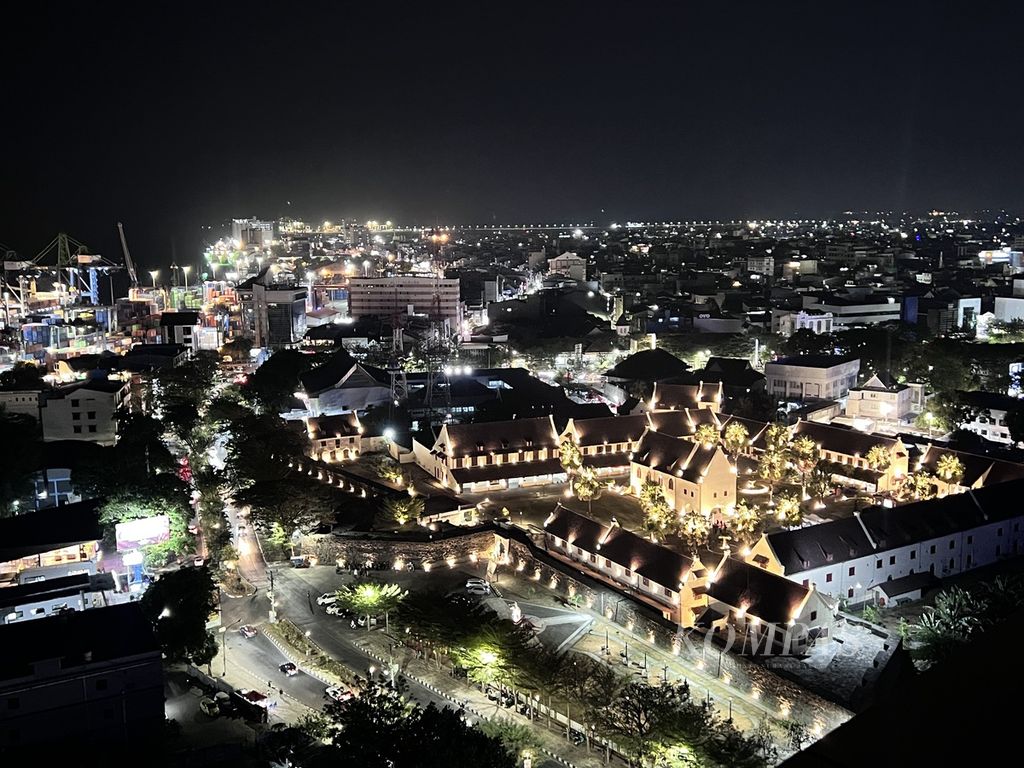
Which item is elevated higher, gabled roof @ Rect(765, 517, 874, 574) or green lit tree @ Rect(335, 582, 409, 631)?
gabled roof @ Rect(765, 517, 874, 574)

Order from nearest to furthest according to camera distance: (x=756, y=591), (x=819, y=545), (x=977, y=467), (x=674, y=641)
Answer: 1. (x=674, y=641)
2. (x=756, y=591)
3. (x=819, y=545)
4. (x=977, y=467)

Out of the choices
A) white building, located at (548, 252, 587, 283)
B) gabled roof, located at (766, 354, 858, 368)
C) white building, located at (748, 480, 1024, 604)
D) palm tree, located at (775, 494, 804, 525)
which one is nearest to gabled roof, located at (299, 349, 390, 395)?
gabled roof, located at (766, 354, 858, 368)

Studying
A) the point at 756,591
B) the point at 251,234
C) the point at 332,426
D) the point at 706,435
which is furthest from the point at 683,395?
the point at 251,234

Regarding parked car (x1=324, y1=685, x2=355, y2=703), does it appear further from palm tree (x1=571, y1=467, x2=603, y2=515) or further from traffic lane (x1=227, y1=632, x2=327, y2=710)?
palm tree (x1=571, y1=467, x2=603, y2=515)

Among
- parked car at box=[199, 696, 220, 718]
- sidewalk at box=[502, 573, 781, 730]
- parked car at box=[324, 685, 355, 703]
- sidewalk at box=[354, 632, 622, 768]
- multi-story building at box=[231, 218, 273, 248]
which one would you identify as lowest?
sidewalk at box=[354, 632, 622, 768]

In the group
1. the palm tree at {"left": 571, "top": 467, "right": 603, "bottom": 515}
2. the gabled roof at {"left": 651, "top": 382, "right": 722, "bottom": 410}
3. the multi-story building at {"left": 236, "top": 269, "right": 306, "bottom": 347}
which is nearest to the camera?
the palm tree at {"left": 571, "top": 467, "right": 603, "bottom": 515}

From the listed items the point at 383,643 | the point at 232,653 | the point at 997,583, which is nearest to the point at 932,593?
the point at 997,583

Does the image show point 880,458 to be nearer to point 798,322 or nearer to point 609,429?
point 609,429
